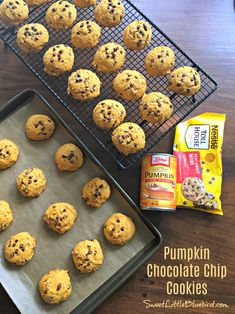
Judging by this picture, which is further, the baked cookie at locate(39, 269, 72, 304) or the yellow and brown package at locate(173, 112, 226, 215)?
the yellow and brown package at locate(173, 112, 226, 215)

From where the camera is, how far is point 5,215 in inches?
42.8

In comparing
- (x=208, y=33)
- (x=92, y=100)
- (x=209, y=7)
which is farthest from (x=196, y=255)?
(x=209, y=7)

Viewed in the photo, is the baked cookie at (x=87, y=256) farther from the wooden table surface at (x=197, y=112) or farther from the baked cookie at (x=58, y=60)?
the baked cookie at (x=58, y=60)

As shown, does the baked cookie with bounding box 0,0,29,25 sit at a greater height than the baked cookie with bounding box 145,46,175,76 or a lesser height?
greater

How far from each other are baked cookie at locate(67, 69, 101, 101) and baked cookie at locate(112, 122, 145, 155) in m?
0.14

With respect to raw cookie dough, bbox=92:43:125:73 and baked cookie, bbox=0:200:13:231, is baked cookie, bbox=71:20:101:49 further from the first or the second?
baked cookie, bbox=0:200:13:231

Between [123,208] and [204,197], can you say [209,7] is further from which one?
[123,208]

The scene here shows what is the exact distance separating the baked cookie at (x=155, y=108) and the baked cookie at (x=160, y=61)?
0.09m

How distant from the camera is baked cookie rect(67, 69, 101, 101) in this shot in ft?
3.60

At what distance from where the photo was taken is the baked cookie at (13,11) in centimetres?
114

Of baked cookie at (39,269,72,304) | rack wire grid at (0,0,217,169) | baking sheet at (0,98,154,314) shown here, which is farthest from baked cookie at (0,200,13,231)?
rack wire grid at (0,0,217,169)

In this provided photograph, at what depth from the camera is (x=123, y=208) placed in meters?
1.12

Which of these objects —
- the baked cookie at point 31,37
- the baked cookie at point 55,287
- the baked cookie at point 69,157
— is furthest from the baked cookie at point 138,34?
the baked cookie at point 55,287

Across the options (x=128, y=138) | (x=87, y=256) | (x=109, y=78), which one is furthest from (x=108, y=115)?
(x=87, y=256)
